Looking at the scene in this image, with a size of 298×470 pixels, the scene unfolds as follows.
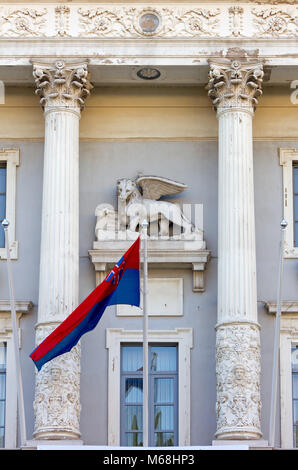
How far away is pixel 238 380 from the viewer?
31.1 meters

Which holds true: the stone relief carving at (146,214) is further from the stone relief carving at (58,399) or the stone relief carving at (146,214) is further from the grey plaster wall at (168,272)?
the stone relief carving at (58,399)

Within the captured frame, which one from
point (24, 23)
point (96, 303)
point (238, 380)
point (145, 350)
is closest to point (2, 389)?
point (96, 303)

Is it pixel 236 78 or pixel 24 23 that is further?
pixel 24 23

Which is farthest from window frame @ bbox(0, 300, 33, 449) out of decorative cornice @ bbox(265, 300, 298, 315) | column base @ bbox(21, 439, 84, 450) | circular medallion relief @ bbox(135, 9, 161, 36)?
circular medallion relief @ bbox(135, 9, 161, 36)

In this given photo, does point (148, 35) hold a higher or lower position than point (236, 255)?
higher

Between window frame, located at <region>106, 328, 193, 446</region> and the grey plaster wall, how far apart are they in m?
0.12

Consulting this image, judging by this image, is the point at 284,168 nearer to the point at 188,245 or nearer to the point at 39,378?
the point at 188,245

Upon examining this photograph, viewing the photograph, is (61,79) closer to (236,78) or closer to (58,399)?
(236,78)

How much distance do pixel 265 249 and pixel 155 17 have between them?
16.9 feet

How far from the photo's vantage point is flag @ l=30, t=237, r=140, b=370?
98.3ft

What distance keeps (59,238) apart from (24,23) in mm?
4535

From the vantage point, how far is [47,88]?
108ft

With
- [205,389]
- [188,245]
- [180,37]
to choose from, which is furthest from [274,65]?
[205,389]

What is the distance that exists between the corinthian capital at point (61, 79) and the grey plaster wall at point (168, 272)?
1601mm
